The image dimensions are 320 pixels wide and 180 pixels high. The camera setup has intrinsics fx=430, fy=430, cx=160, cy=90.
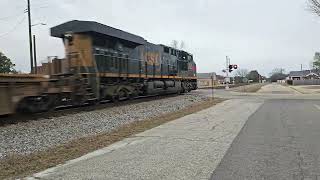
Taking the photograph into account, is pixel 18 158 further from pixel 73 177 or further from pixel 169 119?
pixel 169 119

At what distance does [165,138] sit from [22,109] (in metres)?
6.97

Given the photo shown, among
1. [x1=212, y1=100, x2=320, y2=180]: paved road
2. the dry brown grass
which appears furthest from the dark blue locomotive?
[x1=212, y1=100, x2=320, y2=180]: paved road

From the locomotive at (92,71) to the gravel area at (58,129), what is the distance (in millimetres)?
1327

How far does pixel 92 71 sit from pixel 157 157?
12.6m

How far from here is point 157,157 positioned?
8438 millimetres

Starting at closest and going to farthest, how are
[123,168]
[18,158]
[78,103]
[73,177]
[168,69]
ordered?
[73,177] < [123,168] < [18,158] < [78,103] < [168,69]

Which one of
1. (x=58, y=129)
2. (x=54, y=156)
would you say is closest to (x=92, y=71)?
(x=58, y=129)

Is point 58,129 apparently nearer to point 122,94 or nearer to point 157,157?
point 157,157

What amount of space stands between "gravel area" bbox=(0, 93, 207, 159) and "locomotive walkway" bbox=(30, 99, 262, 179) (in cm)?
178

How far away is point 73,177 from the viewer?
6.86m

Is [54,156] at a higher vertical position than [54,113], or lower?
lower

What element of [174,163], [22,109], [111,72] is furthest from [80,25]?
[174,163]

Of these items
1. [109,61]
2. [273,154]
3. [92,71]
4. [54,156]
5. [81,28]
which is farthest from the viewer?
[109,61]

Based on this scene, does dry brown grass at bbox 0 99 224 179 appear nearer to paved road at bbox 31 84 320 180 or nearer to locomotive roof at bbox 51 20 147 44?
paved road at bbox 31 84 320 180
